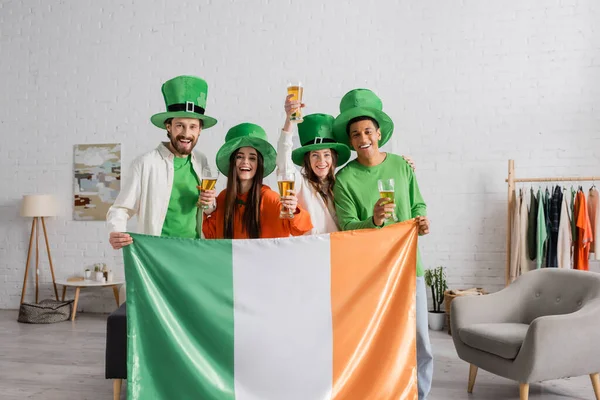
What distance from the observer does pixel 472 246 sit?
564 centimetres

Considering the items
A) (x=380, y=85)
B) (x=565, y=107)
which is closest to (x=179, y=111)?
(x=380, y=85)

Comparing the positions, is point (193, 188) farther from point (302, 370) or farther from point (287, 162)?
point (302, 370)

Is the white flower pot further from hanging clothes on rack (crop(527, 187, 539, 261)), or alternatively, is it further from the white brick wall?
hanging clothes on rack (crop(527, 187, 539, 261))

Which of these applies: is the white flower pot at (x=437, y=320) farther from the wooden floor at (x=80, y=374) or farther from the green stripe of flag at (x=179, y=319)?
the green stripe of flag at (x=179, y=319)

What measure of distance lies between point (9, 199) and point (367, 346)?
19.0ft

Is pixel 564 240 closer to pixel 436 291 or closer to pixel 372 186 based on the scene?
pixel 436 291

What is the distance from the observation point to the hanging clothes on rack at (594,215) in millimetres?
4996

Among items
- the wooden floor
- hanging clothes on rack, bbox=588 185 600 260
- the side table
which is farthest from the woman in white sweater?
the side table

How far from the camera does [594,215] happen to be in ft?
16.5

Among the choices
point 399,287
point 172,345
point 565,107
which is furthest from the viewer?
point 565,107

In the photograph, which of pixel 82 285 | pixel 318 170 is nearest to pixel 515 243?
pixel 318 170

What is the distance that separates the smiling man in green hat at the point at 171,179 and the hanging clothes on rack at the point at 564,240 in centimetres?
356

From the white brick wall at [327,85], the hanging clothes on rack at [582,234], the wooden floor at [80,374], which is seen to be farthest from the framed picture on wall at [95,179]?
the hanging clothes on rack at [582,234]

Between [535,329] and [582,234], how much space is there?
2.32 m
